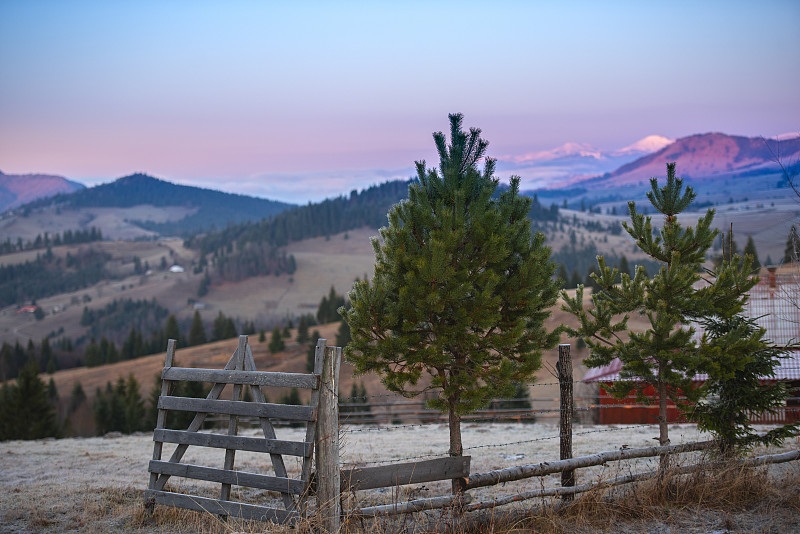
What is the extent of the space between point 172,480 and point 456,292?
6.70 meters

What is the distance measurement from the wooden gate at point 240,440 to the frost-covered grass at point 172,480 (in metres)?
0.22

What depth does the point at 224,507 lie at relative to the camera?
759 centimetres

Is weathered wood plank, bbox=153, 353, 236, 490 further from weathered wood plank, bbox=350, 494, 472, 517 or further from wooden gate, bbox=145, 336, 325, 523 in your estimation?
weathered wood plank, bbox=350, 494, 472, 517

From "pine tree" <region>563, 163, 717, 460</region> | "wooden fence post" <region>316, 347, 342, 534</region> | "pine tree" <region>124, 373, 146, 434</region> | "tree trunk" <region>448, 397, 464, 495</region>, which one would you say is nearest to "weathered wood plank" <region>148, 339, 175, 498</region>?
"wooden fence post" <region>316, 347, 342, 534</region>

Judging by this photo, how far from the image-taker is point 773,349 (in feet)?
30.9

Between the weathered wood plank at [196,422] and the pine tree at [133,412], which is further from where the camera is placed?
the pine tree at [133,412]

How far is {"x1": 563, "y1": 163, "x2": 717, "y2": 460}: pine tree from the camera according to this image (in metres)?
9.05

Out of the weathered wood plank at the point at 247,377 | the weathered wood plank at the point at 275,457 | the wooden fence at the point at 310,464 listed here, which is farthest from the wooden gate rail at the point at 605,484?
the weathered wood plank at the point at 247,377

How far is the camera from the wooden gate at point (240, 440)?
6988 mm

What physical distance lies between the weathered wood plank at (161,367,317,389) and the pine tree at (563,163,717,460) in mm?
4596

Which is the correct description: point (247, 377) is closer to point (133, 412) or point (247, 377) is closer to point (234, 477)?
point (234, 477)

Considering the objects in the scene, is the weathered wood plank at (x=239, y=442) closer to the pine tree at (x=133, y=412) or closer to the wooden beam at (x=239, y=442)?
the wooden beam at (x=239, y=442)

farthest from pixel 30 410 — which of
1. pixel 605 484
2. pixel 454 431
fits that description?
pixel 605 484

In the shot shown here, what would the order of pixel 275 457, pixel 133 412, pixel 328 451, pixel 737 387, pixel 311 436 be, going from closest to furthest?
Result: pixel 328 451, pixel 311 436, pixel 275 457, pixel 737 387, pixel 133 412
